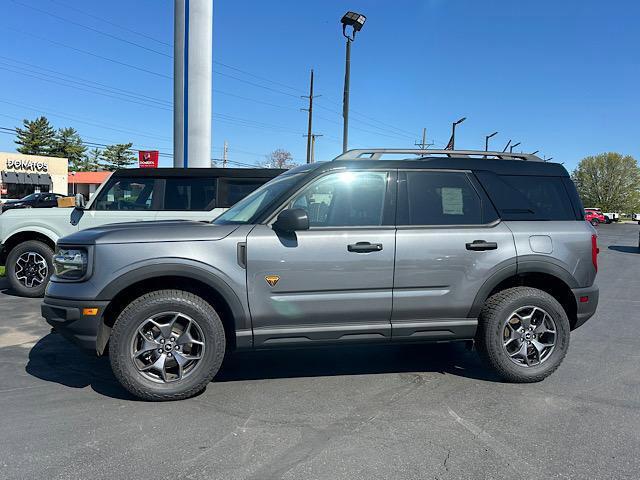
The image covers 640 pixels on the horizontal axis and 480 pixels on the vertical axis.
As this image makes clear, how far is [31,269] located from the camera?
7.52 metres

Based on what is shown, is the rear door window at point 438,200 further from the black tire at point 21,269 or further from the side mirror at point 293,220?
the black tire at point 21,269

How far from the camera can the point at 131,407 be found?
3.64 m

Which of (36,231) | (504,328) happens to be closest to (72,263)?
(504,328)

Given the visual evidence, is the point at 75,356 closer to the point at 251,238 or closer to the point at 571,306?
the point at 251,238

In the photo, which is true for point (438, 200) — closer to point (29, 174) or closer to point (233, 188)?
point (233, 188)

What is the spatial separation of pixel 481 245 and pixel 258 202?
198 centimetres

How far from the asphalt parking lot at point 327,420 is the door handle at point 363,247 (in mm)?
1191

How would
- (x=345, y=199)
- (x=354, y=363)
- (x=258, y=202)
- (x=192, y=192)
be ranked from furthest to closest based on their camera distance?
1. (x=192, y=192)
2. (x=354, y=363)
3. (x=258, y=202)
4. (x=345, y=199)

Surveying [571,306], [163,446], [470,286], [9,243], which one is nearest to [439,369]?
[470,286]

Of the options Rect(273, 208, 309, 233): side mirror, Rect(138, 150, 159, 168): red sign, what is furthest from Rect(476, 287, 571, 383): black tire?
Rect(138, 150, 159, 168): red sign

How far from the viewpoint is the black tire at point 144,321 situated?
11.9 feet

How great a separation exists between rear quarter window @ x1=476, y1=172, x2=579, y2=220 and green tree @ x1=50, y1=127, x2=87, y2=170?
93.6 metres

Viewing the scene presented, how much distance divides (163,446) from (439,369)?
8.67ft

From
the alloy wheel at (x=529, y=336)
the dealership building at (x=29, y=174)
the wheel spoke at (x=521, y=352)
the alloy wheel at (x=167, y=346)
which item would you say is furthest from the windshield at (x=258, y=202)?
the dealership building at (x=29, y=174)
